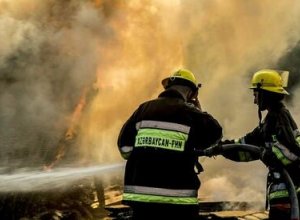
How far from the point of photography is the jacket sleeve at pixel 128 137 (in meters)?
3.64

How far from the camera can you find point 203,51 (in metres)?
17.2

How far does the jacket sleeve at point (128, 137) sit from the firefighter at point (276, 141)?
0.78m

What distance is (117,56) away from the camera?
15.8m

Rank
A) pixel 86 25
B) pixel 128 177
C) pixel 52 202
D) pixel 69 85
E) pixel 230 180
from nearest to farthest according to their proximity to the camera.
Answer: pixel 128 177
pixel 52 202
pixel 230 180
pixel 86 25
pixel 69 85

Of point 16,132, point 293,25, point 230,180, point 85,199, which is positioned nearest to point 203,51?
point 293,25

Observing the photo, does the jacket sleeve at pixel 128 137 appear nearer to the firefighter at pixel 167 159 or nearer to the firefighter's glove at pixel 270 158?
the firefighter at pixel 167 159

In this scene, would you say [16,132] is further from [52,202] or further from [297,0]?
[297,0]

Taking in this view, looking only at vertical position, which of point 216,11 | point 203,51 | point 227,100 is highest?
point 216,11

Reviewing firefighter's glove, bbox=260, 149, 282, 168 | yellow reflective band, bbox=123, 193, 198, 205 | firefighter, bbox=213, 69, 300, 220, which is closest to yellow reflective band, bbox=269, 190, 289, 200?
firefighter, bbox=213, 69, 300, 220

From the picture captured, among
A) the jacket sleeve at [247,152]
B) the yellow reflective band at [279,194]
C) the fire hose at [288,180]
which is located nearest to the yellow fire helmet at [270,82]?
the jacket sleeve at [247,152]

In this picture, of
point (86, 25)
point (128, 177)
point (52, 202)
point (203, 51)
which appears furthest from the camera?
point (203, 51)

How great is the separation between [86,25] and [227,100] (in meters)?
5.40

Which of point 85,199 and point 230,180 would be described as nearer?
point 85,199

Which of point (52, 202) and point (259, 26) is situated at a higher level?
point (259, 26)
